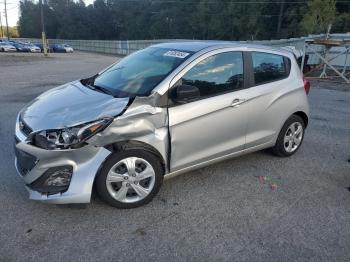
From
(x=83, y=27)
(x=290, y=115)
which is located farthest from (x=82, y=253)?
(x=83, y=27)

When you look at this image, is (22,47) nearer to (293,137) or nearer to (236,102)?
(293,137)

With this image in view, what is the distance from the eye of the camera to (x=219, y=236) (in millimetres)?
3102

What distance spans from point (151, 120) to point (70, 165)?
88cm

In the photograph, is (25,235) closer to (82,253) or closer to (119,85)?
(82,253)

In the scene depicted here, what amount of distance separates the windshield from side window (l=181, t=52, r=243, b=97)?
21cm

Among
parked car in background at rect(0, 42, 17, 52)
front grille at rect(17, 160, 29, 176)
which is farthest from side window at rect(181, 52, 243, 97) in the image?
parked car in background at rect(0, 42, 17, 52)

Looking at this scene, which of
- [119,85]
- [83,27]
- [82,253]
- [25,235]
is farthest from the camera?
[83,27]

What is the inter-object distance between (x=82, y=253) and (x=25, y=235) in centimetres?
60

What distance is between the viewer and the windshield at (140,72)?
3.73 m

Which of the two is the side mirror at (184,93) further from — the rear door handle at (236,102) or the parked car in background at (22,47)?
the parked car in background at (22,47)

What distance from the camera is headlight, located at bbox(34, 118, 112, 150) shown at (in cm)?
312

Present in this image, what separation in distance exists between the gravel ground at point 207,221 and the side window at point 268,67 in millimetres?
1185

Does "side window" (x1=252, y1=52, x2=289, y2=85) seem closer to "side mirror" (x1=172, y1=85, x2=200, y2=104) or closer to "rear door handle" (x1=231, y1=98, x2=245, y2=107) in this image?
"rear door handle" (x1=231, y1=98, x2=245, y2=107)

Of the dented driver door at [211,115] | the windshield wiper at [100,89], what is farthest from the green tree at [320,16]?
the windshield wiper at [100,89]
